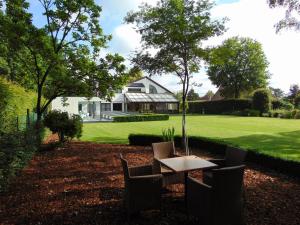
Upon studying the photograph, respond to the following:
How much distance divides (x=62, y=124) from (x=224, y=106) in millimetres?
41069

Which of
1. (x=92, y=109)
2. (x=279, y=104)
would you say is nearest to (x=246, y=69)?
(x=279, y=104)

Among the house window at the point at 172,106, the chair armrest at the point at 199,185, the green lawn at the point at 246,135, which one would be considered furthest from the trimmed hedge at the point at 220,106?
the chair armrest at the point at 199,185

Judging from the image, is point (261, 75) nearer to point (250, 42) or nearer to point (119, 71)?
point (250, 42)

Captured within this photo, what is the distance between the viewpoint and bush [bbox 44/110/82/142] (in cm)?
1270

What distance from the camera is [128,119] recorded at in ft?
108

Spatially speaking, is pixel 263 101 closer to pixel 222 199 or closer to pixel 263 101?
pixel 263 101

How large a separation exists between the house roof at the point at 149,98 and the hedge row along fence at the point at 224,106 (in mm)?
4615

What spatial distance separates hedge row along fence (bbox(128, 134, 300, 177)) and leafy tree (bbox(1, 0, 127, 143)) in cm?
270

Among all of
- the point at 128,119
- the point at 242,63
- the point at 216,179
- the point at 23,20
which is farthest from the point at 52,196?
the point at 242,63

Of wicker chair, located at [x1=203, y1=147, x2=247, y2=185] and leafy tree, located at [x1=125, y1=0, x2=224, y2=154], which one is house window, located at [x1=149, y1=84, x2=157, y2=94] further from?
wicker chair, located at [x1=203, y1=147, x2=247, y2=185]

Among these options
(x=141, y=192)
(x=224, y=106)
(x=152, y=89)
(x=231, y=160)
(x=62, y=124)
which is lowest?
(x=141, y=192)

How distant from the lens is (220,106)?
5078cm

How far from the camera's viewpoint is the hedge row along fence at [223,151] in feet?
24.3

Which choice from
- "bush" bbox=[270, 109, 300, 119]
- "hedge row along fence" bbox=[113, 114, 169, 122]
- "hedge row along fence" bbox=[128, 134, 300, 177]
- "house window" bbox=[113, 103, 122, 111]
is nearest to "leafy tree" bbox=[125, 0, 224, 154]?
"hedge row along fence" bbox=[128, 134, 300, 177]
